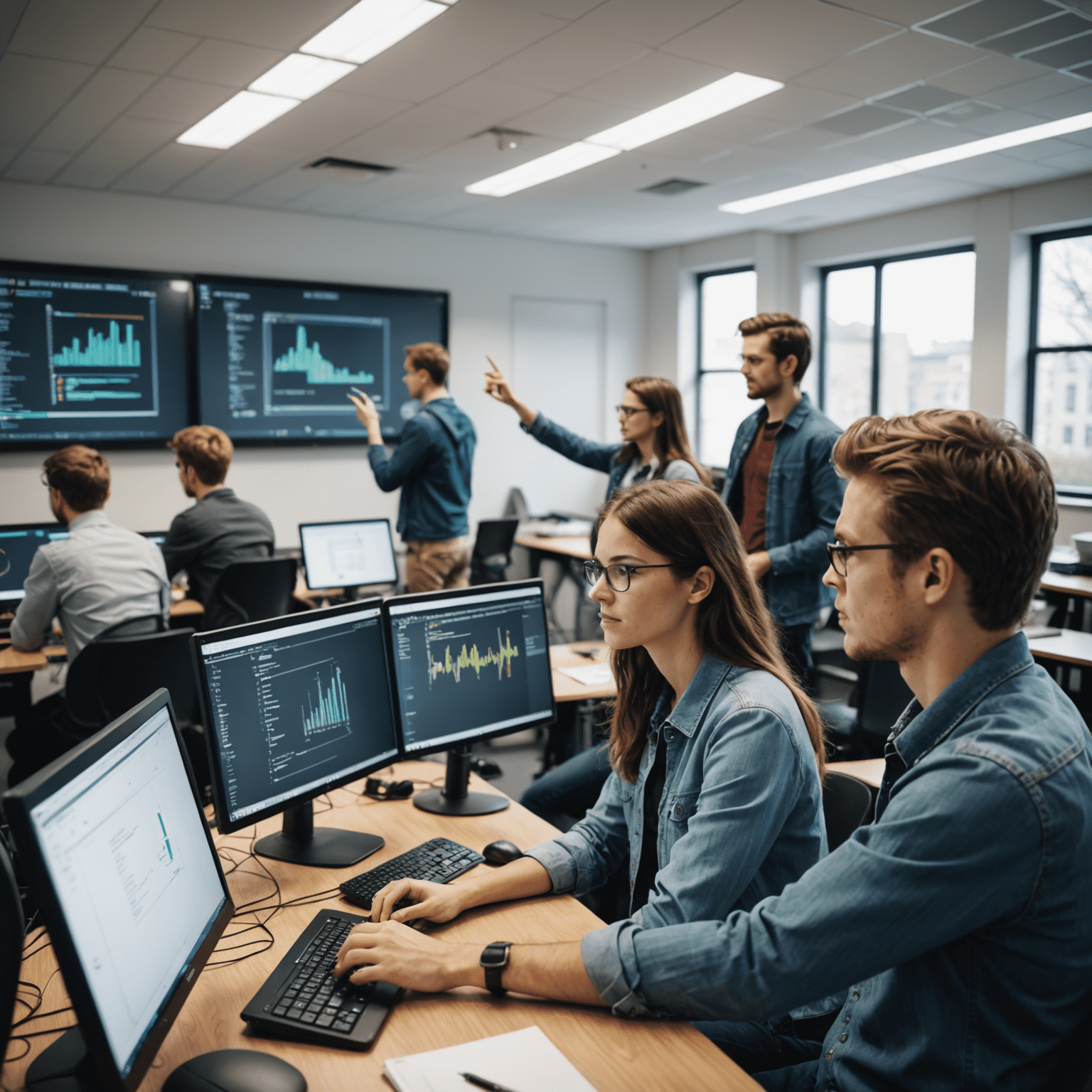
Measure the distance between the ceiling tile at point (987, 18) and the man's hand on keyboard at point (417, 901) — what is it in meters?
3.13

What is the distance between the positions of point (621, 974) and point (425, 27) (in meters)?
3.09

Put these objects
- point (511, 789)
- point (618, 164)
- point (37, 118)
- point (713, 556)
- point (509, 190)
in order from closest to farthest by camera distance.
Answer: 1. point (713, 556)
2. point (511, 789)
3. point (37, 118)
4. point (618, 164)
5. point (509, 190)

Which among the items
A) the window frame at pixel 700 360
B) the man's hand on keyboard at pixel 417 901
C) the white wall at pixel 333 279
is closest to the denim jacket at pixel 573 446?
the man's hand on keyboard at pixel 417 901

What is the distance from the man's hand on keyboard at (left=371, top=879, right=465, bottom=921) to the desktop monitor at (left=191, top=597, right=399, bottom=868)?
246 mm

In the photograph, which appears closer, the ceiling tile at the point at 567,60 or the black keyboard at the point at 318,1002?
the black keyboard at the point at 318,1002

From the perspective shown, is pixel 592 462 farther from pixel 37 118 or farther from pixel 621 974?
pixel 621 974

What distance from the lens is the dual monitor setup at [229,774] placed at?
2.85 feet

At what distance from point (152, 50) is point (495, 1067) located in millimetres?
3597

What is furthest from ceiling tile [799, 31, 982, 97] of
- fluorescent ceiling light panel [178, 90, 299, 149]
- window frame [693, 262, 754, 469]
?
window frame [693, 262, 754, 469]

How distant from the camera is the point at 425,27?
124 inches

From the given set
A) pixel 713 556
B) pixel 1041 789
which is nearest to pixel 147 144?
pixel 713 556

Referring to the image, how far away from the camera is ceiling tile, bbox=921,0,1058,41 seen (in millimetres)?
2994

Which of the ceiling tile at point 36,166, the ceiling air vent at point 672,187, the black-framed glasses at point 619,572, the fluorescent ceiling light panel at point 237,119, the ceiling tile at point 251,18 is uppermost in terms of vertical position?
the ceiling air vent at point 672,187

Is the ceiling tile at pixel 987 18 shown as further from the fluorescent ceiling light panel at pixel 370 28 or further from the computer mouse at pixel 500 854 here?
the computer mouse at pixel 500 854
